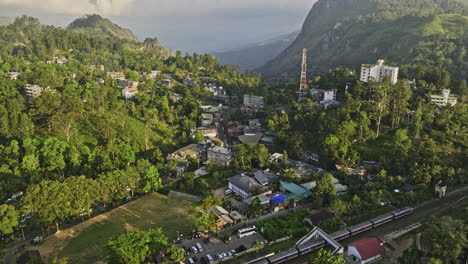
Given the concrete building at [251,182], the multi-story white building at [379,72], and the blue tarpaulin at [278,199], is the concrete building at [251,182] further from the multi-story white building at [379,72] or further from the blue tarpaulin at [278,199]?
the multi-story white building at [379,72]

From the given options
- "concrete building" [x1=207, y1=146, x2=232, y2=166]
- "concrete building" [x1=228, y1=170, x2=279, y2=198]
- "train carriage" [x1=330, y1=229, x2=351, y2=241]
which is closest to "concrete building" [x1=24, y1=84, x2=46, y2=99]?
"concrete building" [x1=207, y1=146, x2=232, y2=166]

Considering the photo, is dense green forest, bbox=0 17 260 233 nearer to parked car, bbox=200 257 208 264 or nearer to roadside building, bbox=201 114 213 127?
roadside building, bbox=201 114 213 127

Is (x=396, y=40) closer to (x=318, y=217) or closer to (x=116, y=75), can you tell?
(x=116, y=75)

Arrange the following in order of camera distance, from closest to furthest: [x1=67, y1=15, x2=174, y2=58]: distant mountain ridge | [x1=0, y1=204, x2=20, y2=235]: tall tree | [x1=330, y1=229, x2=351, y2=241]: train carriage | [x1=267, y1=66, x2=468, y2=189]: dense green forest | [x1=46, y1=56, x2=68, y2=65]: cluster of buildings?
[x1=0, y1=204, x2=20, y2=235]: tall tree, [x1=330, y1=229, x2=351, y2=241]: train carriage, [x1=267, y1=66, x2=468, y2=189]: dense green forest, [x1=46, y1=56, x2=68, y2=65]: cluster of buildings, [x1=67, y1=15, x2=174, y2=58]: distant mountain ridge

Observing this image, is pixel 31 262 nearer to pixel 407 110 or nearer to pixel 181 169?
pixel 181 169

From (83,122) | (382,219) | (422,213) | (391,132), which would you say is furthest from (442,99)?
(83,122)

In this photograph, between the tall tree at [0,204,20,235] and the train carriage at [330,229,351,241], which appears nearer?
the tall tree at [0,204,20,235]
